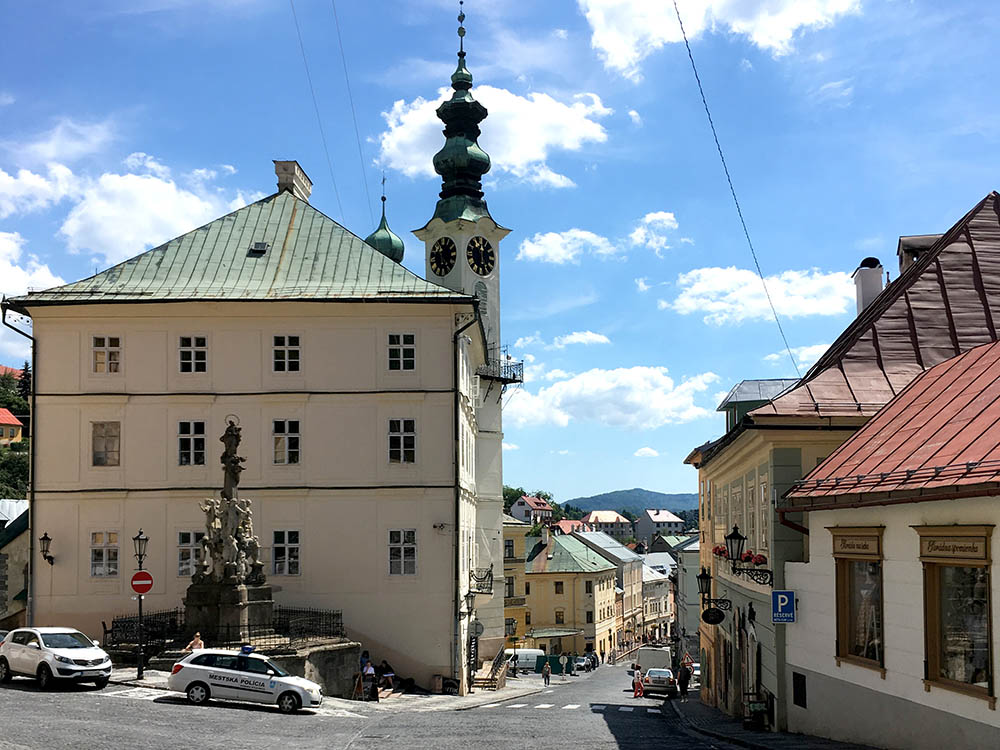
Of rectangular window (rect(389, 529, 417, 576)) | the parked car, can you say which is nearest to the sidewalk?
rectangular window (rect(389, 529, 417, 576))

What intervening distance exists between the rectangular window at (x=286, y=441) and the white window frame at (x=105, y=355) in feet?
18.3

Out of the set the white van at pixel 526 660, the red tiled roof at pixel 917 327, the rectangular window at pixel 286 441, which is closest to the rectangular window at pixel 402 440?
the rectangular window at pixel 286 441

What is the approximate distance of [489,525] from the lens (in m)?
51.1

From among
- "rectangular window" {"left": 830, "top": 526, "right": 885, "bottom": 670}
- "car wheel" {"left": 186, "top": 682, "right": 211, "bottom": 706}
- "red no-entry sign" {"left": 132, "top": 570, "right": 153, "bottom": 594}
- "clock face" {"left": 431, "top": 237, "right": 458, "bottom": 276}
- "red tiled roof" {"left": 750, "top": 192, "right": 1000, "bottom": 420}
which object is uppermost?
"clock face" {"left": 431, "top": 237, "right": 458, "bottom": 276}

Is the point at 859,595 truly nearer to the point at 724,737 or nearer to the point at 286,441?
the point at 724,737

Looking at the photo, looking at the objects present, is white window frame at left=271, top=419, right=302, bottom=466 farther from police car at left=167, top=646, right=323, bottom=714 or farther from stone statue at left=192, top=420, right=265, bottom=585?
police car at left=167, top=646, right=323, bottom=714

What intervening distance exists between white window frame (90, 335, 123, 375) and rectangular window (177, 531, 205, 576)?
580 cm

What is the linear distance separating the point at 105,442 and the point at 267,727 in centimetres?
1863

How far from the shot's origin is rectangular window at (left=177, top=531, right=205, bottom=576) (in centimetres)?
3553

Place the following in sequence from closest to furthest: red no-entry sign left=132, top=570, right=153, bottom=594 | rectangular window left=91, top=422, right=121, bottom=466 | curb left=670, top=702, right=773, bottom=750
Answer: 1. curb left=670, top=702, right=773, bottom=750
2. red no-entry sign left=132, top=570, right=153, bottom=594
3. rectangular window left=91, top=422, right=121, bottom=466

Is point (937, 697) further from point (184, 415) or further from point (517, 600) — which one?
point (517, 600)

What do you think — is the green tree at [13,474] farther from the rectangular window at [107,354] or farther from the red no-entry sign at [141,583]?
the red no-entry sign at [141,583]

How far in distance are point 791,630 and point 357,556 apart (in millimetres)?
17620

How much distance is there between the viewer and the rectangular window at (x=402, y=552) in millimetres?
35125
